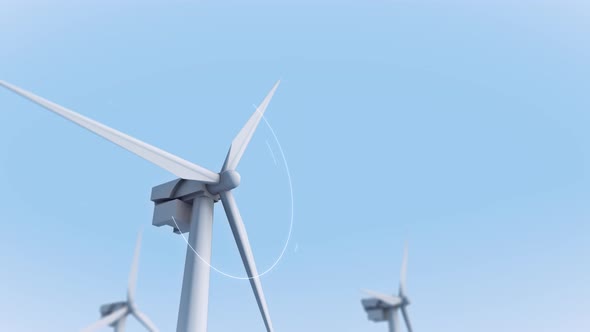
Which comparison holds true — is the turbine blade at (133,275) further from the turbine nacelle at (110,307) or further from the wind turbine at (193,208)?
the wind turbine at (193,208)

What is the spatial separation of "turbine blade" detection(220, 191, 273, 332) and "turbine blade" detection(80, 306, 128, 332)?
898 inches

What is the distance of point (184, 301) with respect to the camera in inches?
691

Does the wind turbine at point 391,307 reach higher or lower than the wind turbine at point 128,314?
higher

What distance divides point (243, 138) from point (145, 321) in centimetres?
2800

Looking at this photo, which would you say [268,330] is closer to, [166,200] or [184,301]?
[184,301]

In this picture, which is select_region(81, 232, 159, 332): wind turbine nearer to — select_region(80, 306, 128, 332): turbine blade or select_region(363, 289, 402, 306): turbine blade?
select_region(80, 306, 128, 332): turbine blade

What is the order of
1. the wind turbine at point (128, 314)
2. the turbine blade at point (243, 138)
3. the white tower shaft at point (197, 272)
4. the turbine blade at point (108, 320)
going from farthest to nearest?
1. the wind turbine at point (128, 314)
2. the turbine blade at point (108, 320)
3. the turbine blade at point (243, 138)
4. the white tower shaft at point (197, 272)

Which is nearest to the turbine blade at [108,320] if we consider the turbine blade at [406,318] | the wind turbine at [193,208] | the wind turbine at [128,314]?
the wind turbine at [128,314]

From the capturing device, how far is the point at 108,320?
44.1 m

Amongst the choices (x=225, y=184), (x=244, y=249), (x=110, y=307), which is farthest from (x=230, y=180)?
(x=110, y=307)

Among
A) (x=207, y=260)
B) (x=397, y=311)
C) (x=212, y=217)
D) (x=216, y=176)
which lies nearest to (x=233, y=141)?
(x=216, y=176)

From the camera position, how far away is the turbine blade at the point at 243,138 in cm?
2119

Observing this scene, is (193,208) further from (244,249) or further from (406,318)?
(406,318)

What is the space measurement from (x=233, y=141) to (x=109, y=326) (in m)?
30.4
